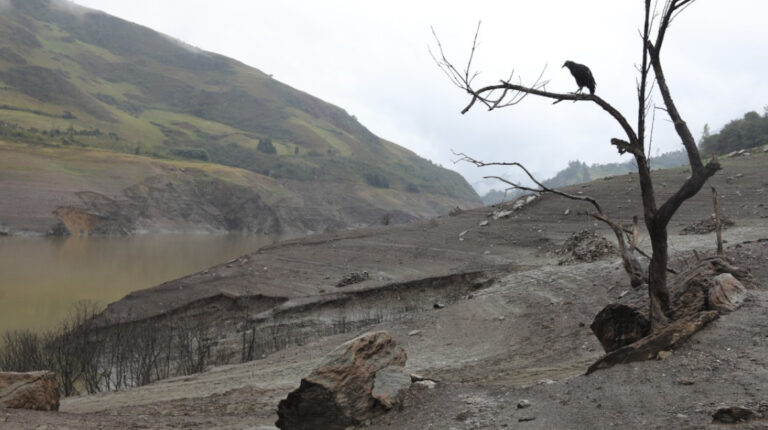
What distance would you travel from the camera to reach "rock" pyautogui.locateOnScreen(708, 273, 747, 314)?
23.3 ft

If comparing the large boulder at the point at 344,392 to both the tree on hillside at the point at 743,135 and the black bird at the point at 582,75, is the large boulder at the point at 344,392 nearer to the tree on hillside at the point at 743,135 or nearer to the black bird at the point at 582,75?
the black bird at the point at 582,75

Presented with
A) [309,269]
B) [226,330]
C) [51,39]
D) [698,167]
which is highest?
[51,39]

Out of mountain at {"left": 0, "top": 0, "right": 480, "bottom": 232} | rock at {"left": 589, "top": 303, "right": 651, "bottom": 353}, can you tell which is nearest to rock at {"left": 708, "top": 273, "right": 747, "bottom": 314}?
rock at {"left": 589, "top": 303, "right": 651, "bottom": 353}

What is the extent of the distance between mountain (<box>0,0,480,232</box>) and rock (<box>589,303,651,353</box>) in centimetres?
7350

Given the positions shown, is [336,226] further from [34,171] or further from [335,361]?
[335,361]

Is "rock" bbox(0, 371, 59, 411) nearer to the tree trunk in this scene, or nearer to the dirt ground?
the dirt ground

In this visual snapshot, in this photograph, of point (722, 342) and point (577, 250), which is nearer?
point (722, 342)

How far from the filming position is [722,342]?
20.6ft

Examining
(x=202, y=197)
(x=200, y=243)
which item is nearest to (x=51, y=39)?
(x=202, y=197)

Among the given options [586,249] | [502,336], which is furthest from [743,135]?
[502,336]

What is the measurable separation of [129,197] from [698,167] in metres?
90.1

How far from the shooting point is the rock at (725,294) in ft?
23.3

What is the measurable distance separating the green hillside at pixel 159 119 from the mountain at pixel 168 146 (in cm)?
43

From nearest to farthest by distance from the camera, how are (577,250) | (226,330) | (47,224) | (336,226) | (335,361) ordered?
(335,361) < (577,250) < (226,330) < (47,224) < (336,226)
